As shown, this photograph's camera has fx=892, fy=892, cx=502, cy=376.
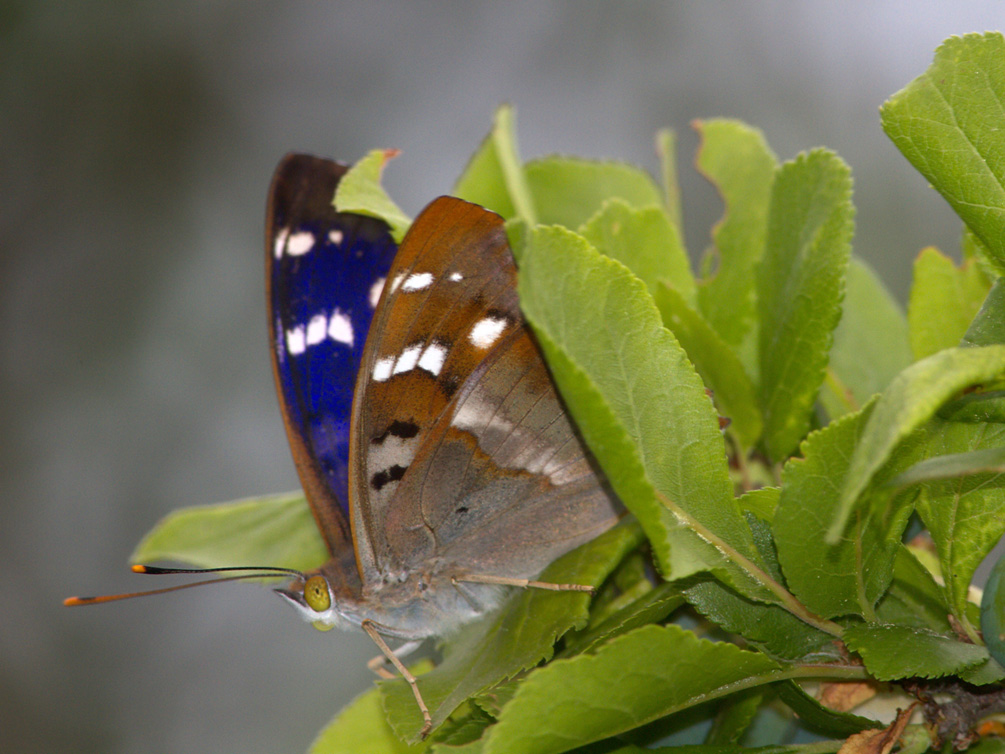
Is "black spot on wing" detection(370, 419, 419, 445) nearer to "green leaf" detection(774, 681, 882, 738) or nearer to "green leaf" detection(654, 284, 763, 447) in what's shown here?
"green leaf" detection(654, 284, 763, 447)

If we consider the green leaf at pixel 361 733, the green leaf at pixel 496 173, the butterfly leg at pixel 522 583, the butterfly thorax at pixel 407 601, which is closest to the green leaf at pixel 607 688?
the butterfly leg at pixel 522 583

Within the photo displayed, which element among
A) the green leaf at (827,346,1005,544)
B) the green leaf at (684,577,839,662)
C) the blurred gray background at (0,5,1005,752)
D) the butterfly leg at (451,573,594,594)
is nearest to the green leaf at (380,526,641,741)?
the butterfly leg at (451,573,594,594)

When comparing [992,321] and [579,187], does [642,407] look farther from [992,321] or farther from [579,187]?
[579,187]

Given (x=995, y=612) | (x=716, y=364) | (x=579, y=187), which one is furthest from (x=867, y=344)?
(x=995, y=612)

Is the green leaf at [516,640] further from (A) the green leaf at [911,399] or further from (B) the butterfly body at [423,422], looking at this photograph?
(A) the green leaf at [911,399]

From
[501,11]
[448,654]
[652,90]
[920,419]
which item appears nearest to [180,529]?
[448,654]
